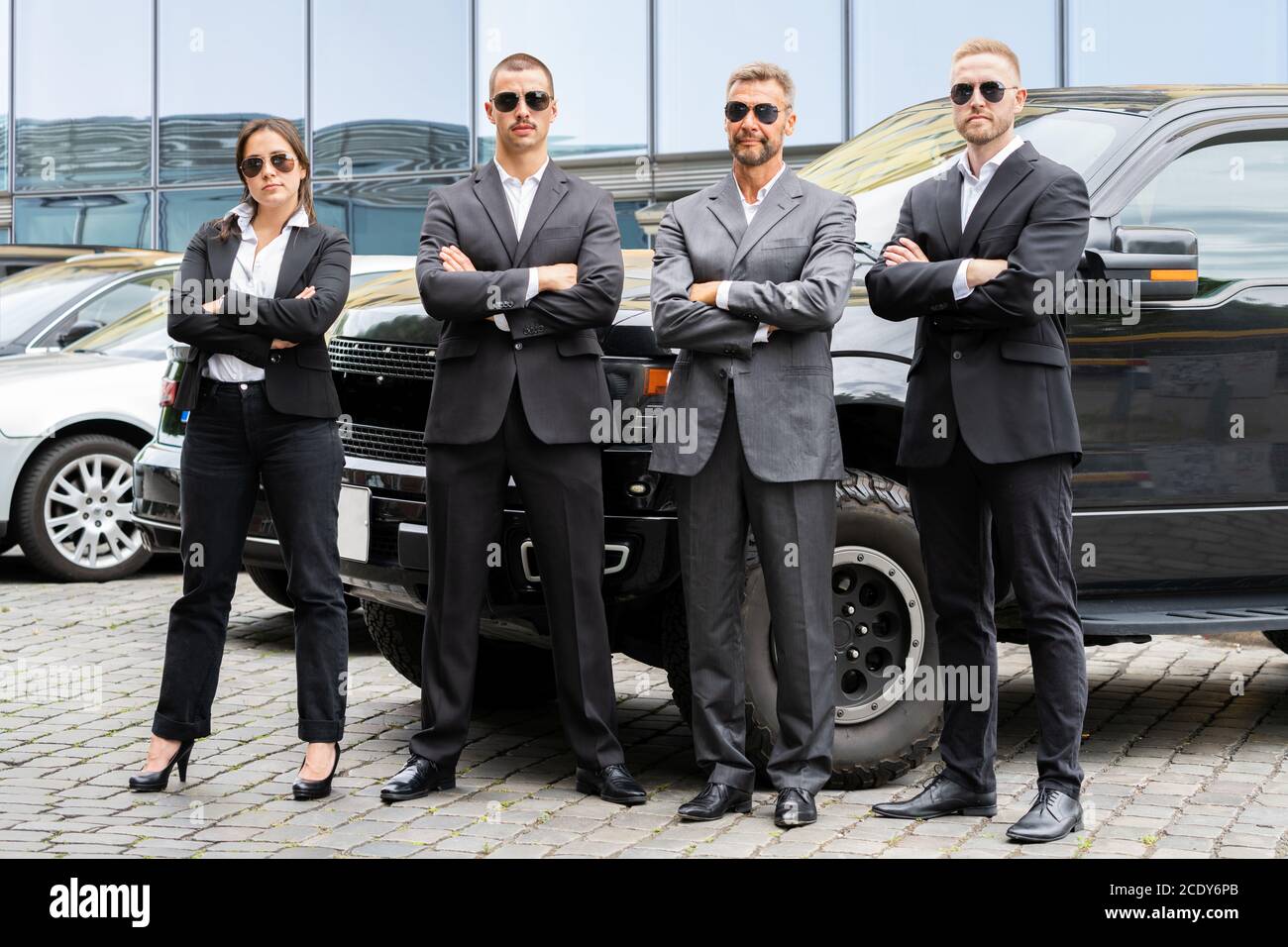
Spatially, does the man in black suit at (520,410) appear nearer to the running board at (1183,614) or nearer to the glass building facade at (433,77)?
the running board at (1183,614)

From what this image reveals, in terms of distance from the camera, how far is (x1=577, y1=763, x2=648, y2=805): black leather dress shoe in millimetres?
5156

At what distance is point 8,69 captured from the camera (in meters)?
21.7

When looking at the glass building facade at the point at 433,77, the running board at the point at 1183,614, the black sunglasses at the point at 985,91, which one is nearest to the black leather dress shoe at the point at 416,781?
the running board at the point at 1183,614

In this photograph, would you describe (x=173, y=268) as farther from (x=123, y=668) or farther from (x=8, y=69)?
(x=8, y=69)

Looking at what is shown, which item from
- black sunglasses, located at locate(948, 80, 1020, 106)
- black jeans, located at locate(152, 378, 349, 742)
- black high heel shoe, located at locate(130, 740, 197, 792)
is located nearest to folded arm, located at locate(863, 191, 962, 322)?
black sunglasses, located at locate(948, 80, 1020, 106)

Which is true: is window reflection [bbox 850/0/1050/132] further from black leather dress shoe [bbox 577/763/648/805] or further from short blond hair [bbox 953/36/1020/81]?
black leather dress shoe [bbox 577/763/648/805]

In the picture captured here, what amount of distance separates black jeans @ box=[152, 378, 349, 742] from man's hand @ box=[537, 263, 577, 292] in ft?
2.57

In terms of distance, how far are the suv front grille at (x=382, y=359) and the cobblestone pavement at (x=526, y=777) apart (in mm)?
1283

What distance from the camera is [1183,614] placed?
563 centimetres

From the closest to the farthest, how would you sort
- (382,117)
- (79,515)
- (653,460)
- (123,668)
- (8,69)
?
(653,460)
(123,668)
(79,515)
(382,117)
(8,69)

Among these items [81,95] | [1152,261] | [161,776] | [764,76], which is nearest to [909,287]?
[764,76]

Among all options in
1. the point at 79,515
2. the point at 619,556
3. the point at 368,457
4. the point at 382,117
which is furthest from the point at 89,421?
the point at 382,117

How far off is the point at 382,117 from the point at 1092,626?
48.2ft

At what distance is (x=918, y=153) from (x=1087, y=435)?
→ 1245 millimetres
